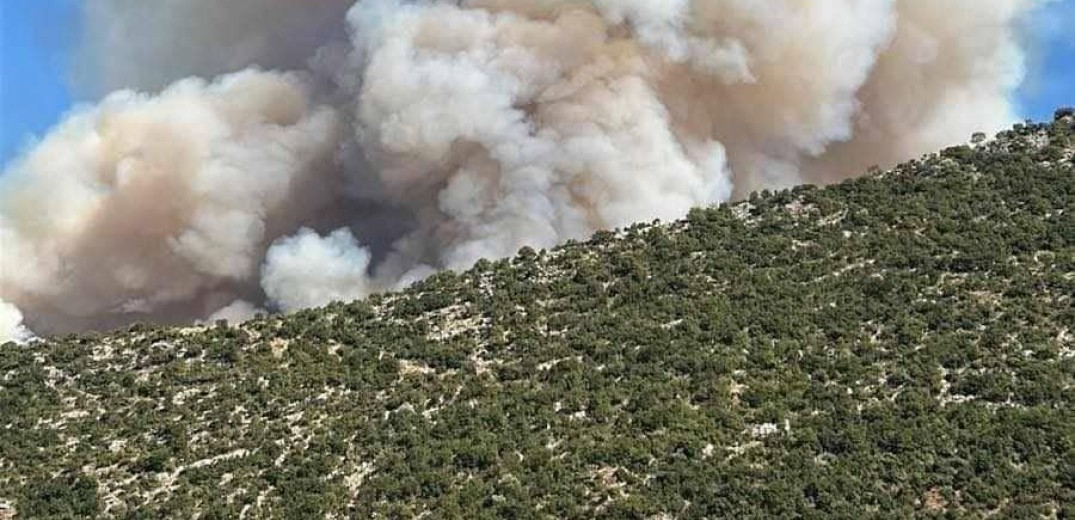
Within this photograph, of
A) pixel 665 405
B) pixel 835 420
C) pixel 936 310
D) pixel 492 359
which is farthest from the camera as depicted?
pixel 492 359

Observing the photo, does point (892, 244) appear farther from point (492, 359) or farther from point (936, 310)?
point (492, 359)

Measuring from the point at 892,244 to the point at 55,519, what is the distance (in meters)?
28.6

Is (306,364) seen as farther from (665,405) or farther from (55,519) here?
(665,405)

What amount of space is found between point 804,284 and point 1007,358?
26.7 ft

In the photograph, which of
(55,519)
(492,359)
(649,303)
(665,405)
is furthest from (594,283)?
(55,519)

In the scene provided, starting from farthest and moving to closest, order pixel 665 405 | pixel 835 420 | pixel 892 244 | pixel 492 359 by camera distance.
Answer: pixel 892 244, pixel 492 359, pixel 665 405, pixel 835 420

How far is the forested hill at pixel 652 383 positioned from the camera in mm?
30000

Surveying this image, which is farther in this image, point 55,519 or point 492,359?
point 492,359

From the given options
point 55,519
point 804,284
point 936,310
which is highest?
point 804,284

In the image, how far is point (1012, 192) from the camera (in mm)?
44531

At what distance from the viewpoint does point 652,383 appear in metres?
35.5

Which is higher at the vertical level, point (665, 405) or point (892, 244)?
point (892, 244)

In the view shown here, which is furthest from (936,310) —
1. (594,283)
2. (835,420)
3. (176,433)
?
(176,433)

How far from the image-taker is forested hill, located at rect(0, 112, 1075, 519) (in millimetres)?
30000
